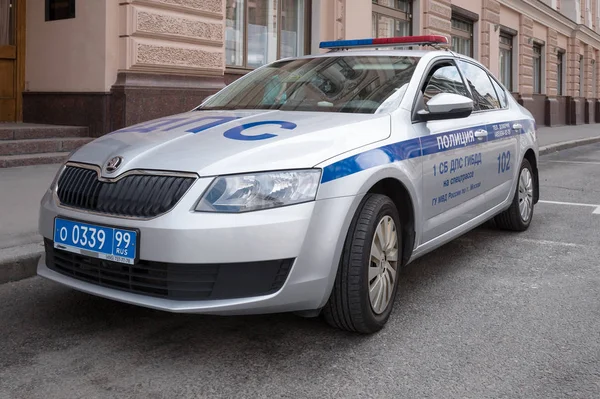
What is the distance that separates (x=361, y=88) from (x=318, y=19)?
9.65m

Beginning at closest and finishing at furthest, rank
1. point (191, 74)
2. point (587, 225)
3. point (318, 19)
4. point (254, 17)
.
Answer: point (587, 225), point (191, 74), point (254, 17), point (318, 19)

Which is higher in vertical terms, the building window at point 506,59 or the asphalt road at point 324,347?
the building window at point 506,59

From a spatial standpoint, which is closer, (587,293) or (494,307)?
(494,307)

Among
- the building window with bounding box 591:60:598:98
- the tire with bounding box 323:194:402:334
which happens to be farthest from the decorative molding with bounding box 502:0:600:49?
the tire with bounding box 323:194:402:334

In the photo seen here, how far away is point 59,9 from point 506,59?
18.1 metres

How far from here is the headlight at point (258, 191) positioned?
2.81 meters

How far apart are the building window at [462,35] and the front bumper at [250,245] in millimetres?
17425

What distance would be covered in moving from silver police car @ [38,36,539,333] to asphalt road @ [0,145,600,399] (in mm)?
252

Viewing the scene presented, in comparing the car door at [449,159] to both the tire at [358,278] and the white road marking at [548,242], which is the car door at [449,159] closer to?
the tire at [358,278]

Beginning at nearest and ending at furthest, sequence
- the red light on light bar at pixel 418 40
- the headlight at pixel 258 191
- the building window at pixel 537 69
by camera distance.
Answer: the headlight at pixel 258 191
the red light on light bar at pixel 418 40
the building window at pixel 537 69

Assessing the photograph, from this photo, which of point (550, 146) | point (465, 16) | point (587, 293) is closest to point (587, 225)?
point (587, 293)

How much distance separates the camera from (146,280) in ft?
9.46

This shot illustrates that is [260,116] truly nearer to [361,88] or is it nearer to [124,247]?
[361,88]

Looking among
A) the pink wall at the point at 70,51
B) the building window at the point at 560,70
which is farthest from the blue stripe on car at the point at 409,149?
the building window at the point at 560,70
